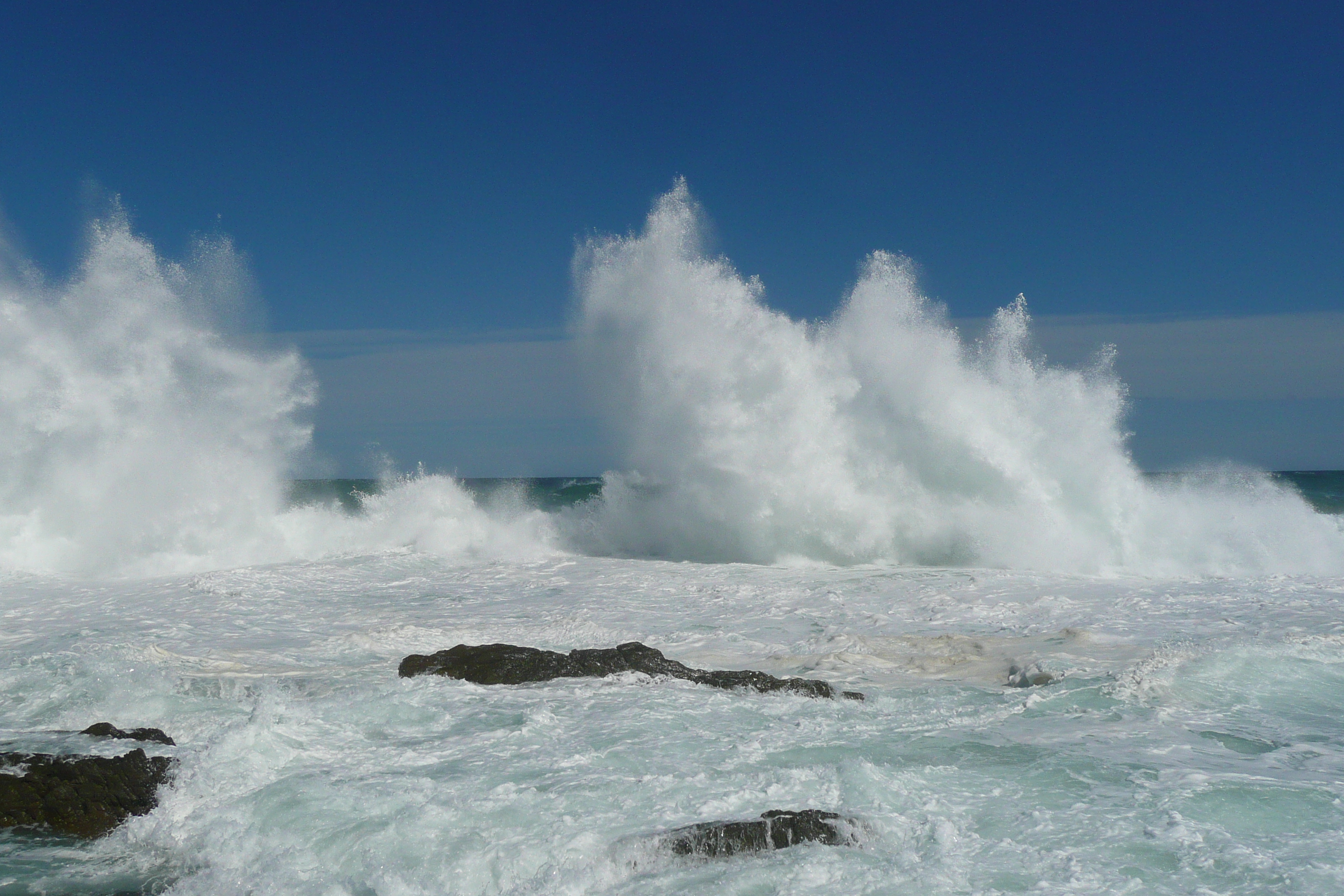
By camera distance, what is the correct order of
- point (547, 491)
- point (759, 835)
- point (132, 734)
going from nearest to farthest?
point (759, 835), point (132, 734), point (547, 491)

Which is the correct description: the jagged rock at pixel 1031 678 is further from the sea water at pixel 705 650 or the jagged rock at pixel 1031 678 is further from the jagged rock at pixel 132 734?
the jagged rock at pixel 132 734

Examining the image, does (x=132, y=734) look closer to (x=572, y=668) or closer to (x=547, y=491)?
(x=572, y=668)

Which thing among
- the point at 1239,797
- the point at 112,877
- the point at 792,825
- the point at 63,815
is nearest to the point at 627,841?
the point at 792,825

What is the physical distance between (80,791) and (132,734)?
1077mm

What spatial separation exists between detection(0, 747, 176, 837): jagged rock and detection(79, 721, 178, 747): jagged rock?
57 cm

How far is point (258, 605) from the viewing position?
11.3 meters

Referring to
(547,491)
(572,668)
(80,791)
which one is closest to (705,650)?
(572,668)

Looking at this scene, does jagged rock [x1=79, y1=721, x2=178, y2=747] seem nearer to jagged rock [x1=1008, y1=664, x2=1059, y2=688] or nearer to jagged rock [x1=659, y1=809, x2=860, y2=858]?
jagged rock [x1=659, y1=809, x2=860, y2=858]

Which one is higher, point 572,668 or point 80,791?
point 572,668

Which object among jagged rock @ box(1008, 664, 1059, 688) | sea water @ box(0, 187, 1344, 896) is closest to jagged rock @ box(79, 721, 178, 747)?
sea water @ box(0, 187, 1344, 896)

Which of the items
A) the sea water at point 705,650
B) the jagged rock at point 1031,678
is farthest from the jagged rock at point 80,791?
the jagged rock at point 1031,678

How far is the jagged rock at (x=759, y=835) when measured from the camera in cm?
429

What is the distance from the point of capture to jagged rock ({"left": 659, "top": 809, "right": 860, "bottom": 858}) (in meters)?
4.29

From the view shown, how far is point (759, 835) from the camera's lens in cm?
436
